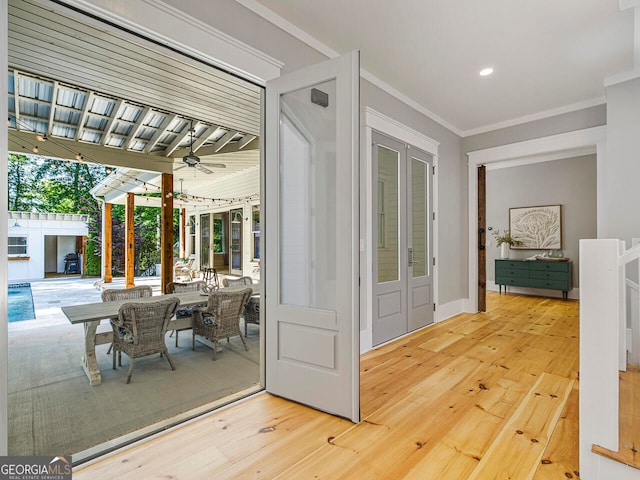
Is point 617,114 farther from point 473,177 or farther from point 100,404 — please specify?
point 100,404

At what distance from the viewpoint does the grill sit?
10340 millimetres

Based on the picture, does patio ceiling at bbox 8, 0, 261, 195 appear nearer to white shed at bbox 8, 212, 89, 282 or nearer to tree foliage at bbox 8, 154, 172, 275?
tree foliage at bbox 8, 154, 172, 275

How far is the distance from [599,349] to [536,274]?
6.28 metres

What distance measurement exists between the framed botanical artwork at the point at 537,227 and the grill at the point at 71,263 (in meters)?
12.7

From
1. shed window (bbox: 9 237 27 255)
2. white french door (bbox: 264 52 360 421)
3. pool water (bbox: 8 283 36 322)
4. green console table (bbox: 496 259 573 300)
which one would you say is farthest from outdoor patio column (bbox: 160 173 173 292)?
green console table (bbox: 496 259 573 300)

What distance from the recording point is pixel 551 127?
4.80 metres

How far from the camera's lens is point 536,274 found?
694cm

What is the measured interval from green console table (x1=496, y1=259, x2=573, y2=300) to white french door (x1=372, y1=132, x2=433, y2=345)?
3621mm

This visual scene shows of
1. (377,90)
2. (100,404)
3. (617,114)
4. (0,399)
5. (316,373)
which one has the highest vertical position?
(377,90)

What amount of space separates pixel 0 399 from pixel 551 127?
6299 mm

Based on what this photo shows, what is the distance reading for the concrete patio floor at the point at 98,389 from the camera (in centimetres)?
228

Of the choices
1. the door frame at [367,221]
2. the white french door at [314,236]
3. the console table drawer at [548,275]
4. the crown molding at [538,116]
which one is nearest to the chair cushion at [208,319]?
the white french door at [314,236]

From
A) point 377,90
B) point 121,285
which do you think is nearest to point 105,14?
point 377,90

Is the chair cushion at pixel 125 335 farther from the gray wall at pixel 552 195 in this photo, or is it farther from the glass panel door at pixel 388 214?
the gray wall at pixel 552 195
